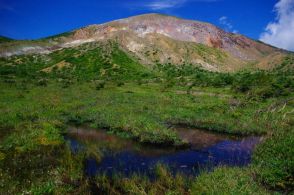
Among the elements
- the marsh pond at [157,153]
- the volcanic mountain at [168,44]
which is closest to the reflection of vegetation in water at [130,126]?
the marsh pond at [157,153]

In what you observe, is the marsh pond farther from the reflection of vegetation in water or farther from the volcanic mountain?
the volcanic mountain

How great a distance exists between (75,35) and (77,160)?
151m

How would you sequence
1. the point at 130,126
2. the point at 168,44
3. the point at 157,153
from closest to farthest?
the point at 157,153 < the point at 130,126 < the point at 168,44

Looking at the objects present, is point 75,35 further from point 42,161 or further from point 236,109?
point 42,161

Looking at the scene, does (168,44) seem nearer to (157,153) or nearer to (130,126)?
(130,126)

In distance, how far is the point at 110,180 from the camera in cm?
1711

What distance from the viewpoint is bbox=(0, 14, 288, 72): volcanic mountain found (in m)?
126

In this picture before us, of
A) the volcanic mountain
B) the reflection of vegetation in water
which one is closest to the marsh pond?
the reflection of vegetation in water

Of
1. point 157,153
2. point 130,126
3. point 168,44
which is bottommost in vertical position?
point 157,153

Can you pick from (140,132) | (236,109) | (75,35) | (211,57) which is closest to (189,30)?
(211,57)

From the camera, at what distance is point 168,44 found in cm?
13812

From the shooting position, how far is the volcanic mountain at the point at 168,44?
12644 centimetres

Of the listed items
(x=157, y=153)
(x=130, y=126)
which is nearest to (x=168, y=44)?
(x=130, y=126)

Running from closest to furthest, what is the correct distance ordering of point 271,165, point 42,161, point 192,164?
point 271,165 < point 42,161 < point 192,164
